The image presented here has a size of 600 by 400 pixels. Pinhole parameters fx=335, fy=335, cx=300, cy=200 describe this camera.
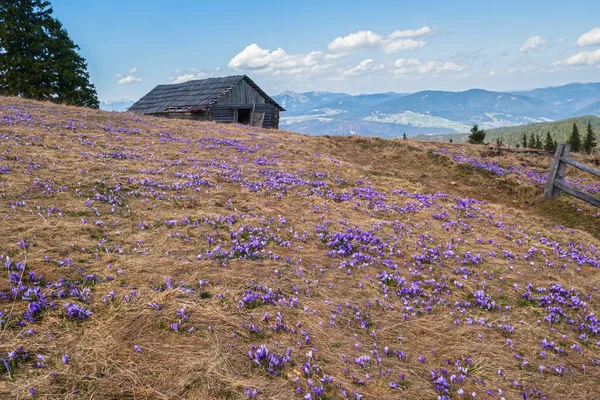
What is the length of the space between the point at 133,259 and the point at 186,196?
168 inches

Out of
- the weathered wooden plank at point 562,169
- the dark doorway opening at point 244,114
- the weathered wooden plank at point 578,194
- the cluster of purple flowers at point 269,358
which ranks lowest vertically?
the cluster of purple flowers at point 269,358

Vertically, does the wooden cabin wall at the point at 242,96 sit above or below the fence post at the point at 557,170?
above

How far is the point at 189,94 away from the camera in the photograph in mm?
43000

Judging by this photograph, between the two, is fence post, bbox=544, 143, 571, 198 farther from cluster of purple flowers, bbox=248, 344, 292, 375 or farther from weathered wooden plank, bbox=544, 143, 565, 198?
cluster of purple flowers, bbox=248, 344, 292, 375

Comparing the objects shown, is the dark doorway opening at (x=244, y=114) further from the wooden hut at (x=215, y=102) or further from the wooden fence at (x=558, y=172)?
the wooden fence at (x=558, y=172)

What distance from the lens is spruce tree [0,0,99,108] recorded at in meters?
37.6

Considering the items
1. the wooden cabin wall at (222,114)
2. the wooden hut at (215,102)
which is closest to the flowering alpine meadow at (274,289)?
the wooden cabin wall at (222,114)

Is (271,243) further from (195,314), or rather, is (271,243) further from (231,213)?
(195,314)

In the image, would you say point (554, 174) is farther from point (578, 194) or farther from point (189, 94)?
point (189, 94)

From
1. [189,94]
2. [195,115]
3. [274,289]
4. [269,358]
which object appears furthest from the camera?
[189,94]

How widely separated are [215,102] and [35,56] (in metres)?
22.8

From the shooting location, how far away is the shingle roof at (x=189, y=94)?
3972 cm

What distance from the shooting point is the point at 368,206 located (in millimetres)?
11477

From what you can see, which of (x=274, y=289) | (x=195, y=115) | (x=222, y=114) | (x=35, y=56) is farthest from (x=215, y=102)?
(x=274, y=289)
